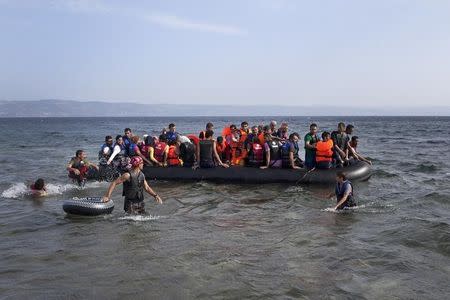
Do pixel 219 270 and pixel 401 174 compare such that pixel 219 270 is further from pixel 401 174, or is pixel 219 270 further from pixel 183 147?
pixel 401 174

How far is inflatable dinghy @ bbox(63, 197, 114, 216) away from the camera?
8516mm

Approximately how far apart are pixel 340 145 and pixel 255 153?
2405mm

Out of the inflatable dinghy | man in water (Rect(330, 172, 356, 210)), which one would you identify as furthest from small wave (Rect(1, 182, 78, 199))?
man in water (Rect(330, 172, 356, 210))

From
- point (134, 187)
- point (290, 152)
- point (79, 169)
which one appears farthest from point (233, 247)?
point (79, 169)

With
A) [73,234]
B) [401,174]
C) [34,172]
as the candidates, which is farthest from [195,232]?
[34,172]

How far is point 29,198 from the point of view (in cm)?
1111

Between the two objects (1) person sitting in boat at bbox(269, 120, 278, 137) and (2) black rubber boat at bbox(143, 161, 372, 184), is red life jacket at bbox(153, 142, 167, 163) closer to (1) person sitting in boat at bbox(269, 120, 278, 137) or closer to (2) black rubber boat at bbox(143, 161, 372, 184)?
(2) black rubber boat at bbox(143, 161, 372, 184)

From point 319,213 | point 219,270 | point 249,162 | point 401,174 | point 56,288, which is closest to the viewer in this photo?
point 56,288

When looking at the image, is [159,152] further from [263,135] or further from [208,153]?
[263,135]

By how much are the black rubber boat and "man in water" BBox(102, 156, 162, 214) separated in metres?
4.08

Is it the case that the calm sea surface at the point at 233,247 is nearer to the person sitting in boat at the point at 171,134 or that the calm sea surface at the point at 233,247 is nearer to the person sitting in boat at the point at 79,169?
the person sitting in boat at the point at 79,169

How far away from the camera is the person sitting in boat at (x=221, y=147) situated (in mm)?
12688

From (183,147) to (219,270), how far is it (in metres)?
7.11

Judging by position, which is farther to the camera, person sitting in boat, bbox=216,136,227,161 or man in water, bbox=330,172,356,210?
person sitting in boat, bbox=216,136,227,161
